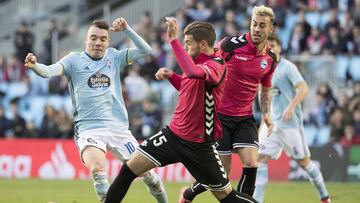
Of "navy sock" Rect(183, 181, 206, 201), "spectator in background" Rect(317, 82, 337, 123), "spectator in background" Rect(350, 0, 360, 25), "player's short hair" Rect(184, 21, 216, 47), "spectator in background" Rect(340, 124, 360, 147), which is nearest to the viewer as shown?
"player's short hair" Rect(184, 21, 216, 47)

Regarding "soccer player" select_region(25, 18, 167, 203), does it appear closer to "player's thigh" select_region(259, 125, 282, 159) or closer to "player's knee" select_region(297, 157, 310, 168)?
"player's thigh" select_region(259, 125, 282, 159)

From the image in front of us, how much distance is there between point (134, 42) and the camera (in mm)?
12109

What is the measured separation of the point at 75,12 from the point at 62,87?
6.12m

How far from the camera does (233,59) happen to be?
12312 millimetres

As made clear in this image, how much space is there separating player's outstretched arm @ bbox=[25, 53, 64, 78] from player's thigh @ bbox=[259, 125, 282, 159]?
432cm

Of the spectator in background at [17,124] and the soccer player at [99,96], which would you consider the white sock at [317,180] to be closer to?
the soccer player at [99,96]

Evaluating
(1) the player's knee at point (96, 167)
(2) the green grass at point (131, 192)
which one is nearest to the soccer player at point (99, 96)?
(1) the player's knee at point (96, 167)

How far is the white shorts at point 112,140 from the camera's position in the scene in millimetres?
11992

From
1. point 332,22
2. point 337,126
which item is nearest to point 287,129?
point 337,126

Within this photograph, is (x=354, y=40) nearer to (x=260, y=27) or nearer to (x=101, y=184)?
(x=260, y=27)

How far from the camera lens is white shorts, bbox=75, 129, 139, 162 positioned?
11992 mm

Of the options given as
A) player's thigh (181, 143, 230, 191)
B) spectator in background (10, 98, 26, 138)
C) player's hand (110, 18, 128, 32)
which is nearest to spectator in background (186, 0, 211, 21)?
spectator in background (10, 98, 26, 138)

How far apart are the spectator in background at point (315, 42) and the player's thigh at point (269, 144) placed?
10105 millimetres

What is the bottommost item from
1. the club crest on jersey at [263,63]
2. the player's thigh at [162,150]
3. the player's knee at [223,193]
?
the player's knee at [223,193]
